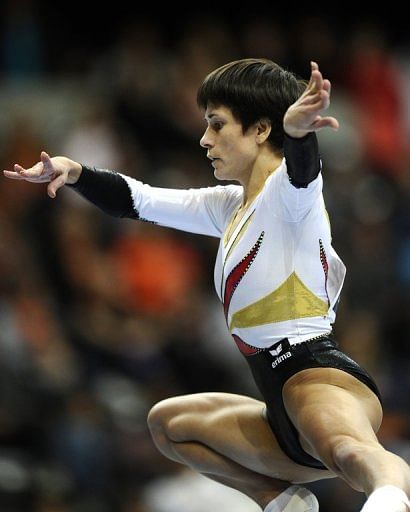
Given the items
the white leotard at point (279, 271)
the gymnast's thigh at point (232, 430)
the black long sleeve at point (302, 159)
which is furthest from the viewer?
the gymnast's thigh at point (232, 430)

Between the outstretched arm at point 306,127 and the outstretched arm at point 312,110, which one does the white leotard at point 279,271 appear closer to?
the outstretched arm at point 306,127

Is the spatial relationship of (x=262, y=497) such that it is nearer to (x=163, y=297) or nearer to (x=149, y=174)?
(x=163, y=297)

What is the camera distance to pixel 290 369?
3.94 m

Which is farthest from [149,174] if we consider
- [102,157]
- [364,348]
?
[364,348]

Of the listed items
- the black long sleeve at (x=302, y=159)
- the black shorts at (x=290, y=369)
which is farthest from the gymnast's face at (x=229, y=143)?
the black shorts at (x=290, y=369)

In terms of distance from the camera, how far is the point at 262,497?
4270 mm

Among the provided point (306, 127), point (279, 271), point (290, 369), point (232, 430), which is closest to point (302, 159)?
point (306, 127)

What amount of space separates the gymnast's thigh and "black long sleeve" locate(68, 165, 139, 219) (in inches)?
34.1

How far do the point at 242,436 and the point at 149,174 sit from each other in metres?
4.53

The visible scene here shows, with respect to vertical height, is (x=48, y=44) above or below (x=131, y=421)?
above

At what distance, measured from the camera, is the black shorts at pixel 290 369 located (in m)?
3.93

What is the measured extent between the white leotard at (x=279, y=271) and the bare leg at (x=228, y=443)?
0.36 m

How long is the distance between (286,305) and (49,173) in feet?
3.58

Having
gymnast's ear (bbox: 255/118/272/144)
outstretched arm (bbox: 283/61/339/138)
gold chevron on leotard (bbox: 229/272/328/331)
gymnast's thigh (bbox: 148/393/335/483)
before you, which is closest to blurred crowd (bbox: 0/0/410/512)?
gymnast's thigh (bbox: 148/393/335/483)
